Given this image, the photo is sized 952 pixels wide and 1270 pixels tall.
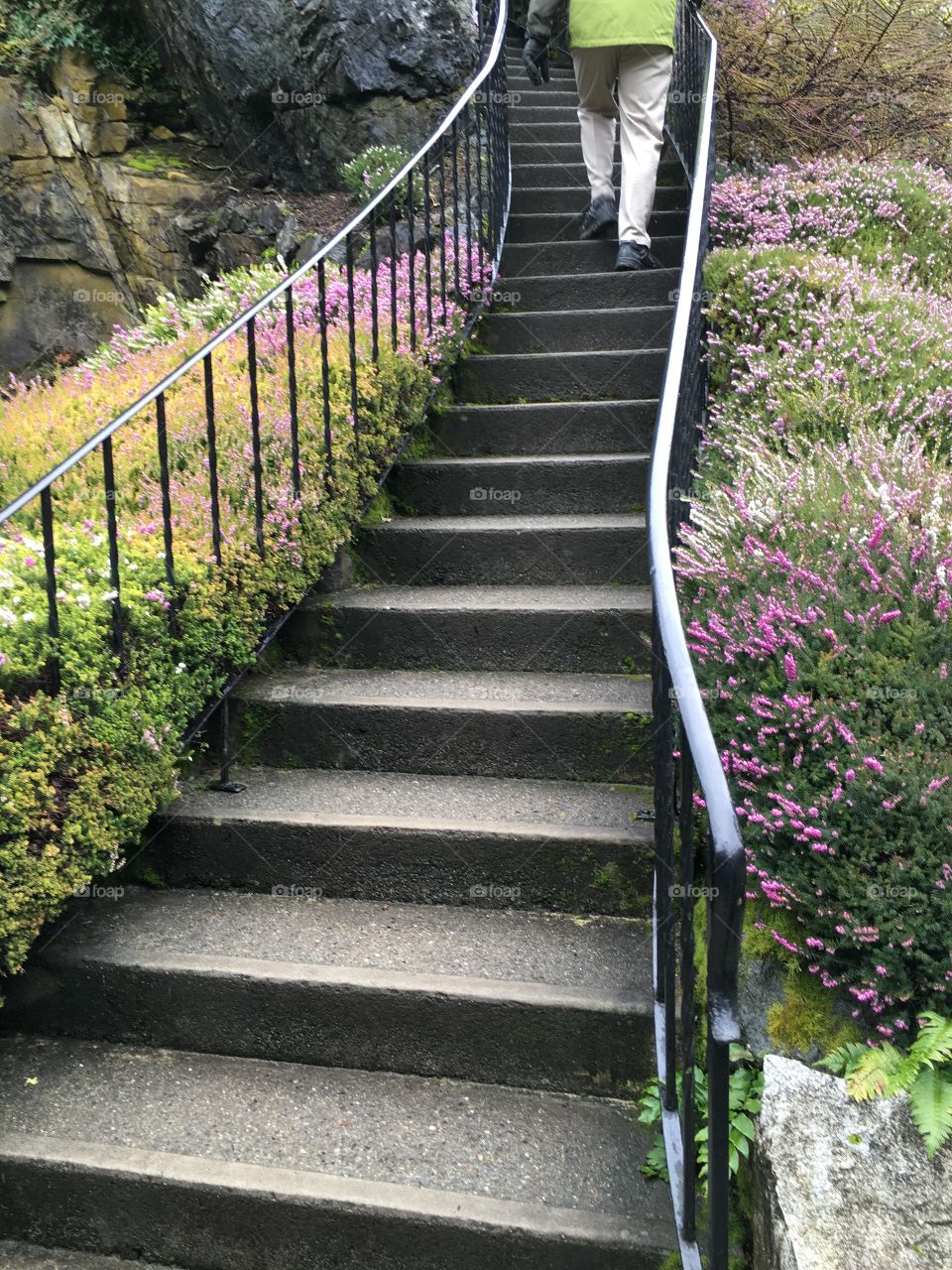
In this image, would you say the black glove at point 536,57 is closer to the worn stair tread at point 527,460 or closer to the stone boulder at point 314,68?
the stone boulder at point 314,68

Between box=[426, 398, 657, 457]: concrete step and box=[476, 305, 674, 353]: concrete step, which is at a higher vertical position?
box=[476, 305, 674, 353]: concrete step

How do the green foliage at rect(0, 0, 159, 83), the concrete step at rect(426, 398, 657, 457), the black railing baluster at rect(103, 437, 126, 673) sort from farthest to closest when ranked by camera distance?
the green foliage at rect(0, 0, 159, 83), the concrete step at rect(426, 398, 657, 457), the black railing baluster at rect(103, 437, 126, 673)

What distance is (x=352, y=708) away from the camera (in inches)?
132

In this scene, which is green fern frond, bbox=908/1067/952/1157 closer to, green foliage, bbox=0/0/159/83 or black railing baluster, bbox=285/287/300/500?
black railing baluster, bbox=285/287/300/500

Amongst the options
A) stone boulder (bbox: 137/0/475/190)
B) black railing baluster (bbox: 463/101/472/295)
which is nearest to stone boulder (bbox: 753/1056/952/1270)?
black railing baluster (bbox: 463/101/472/295)

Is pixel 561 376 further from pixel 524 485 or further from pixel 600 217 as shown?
pixel 600 217

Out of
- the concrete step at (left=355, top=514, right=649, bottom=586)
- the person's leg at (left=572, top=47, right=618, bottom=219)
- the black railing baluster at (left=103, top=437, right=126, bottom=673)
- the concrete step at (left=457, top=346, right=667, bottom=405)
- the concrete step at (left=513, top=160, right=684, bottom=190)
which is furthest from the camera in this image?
the concrete step at (left=513, top=160, right=684, bottom=190)

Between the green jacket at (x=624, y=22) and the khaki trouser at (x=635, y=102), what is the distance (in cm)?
9

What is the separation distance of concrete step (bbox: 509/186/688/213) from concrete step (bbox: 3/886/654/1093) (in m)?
4.83

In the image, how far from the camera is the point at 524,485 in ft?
14.1

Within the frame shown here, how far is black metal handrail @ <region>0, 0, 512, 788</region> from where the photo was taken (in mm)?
2793

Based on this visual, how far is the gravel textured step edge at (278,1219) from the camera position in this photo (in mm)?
2090

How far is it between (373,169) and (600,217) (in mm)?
2651

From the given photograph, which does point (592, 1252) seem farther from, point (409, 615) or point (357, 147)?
point (357, 147)
